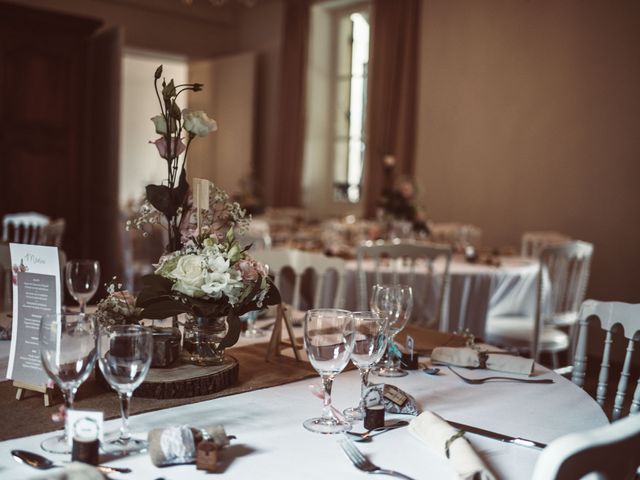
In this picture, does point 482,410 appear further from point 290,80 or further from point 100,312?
point 290,80

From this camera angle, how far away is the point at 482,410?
4.46 feet

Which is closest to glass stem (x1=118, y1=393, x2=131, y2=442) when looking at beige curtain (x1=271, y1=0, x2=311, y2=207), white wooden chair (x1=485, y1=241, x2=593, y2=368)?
white wooden chair (x1=485, y1=241, x2=593, y2=368)

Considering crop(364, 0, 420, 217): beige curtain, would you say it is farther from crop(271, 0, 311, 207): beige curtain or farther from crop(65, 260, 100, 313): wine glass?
crop(65, 260, 100, 313): wine glass

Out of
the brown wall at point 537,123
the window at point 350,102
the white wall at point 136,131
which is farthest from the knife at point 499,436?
the white wall at point 136,131

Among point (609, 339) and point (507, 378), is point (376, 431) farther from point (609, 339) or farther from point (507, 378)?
point (609, 339)

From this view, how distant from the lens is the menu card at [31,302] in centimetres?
130

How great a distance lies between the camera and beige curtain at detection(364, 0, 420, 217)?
263 inches

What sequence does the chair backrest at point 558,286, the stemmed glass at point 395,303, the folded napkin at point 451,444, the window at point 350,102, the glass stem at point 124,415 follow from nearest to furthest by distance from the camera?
the folded napkin at point 451,444
the glass stem at point 124,415
the stemmed glass at point 395,303
the chair backrest at point 558,286
the window at point 350,102

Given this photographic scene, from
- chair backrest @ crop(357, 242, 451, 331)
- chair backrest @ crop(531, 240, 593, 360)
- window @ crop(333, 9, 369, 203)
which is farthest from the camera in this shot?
window @ crop(333, 9, 369, 203)

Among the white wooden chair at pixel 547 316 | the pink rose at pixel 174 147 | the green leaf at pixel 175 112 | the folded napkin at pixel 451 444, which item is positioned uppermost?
the green leaf at pixel 175 112

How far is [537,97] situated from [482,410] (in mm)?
4810

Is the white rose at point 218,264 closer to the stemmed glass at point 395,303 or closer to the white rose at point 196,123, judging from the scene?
the white rose at point 196,123

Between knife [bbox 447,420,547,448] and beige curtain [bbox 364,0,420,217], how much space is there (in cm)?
558

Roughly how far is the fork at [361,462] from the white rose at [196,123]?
0.69 metres
